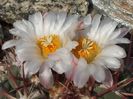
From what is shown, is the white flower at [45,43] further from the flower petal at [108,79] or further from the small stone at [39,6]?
the small stone at [39,6]

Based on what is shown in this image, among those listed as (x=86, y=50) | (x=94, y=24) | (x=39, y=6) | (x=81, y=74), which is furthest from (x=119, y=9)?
(x=81, y=74)

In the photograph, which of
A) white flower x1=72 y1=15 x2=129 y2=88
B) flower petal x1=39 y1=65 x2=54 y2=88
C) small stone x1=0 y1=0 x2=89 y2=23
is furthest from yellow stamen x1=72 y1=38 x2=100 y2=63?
small stone x1=0 y1=0 x2=89 y2=23

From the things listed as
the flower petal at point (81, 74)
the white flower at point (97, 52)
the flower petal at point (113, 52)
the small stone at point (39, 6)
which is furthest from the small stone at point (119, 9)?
the flower petal at point (81, 74)

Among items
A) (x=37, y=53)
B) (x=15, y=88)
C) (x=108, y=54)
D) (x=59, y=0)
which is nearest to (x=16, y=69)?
(x=15, y=88)

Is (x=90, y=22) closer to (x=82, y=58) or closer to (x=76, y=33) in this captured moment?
(x=76, y=33)

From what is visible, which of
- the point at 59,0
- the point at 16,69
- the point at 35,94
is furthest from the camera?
the point at 59,0

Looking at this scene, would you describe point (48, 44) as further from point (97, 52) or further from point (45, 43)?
point (97, 52)

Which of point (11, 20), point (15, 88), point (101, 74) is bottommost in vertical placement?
point (11, 20)
